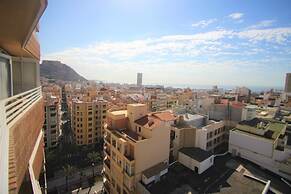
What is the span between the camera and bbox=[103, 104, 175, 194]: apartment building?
558 inches

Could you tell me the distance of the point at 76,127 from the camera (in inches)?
1344

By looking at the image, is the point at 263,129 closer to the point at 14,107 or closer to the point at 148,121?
the point at 148,121

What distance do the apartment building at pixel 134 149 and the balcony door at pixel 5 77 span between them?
9097mm

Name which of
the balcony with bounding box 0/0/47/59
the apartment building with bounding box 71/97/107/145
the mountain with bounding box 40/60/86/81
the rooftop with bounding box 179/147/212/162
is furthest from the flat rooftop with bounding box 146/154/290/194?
the mountain with bounding box 40/60/86/81

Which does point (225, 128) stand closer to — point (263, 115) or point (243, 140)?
point (243, 140)

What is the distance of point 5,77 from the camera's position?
6.49 meters

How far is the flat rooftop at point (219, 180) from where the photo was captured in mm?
13625

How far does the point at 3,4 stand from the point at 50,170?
94.8ft

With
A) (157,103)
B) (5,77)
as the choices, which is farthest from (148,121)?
(157,103)

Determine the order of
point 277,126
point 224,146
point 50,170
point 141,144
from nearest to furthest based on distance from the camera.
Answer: point 141,144, point 277,126, point 224,146, point 50,170

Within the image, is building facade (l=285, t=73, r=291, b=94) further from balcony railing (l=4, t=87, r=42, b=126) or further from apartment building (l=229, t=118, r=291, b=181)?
balcony railing (l=4, t=87, r=42, b=126)

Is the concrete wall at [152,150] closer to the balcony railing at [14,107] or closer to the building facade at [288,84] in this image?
the balcony railing at [14,107]

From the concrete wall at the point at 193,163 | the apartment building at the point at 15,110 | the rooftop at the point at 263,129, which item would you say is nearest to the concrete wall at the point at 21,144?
the apartment building at the point at 15,110

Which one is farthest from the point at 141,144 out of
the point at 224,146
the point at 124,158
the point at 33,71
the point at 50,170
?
the point at 50,170
